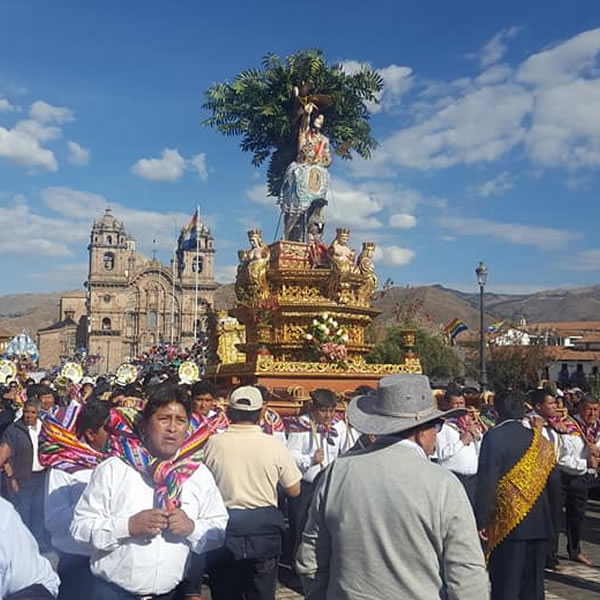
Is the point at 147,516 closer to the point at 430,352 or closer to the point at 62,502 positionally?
the point at 62,502

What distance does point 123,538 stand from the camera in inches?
154

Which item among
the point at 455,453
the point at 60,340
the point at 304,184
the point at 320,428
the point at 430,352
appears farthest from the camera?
the point at 60,340

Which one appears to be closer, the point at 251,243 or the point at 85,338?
the point at 251,243

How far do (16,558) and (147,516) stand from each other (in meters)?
0.82

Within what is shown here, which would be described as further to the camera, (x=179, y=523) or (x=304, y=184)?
(x=304, y=184)

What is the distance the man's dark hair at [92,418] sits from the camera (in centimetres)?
514

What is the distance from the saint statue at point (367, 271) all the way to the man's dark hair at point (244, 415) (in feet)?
40.7

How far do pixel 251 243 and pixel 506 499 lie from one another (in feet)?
41.6

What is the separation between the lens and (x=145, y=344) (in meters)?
106

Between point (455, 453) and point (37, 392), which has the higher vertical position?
point (37, 392)

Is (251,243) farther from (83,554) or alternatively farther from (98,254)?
(98,254)

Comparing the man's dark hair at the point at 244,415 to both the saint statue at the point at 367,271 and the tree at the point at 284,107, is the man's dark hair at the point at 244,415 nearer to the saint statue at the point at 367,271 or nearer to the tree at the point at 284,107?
the saint statue at the point at 367,271

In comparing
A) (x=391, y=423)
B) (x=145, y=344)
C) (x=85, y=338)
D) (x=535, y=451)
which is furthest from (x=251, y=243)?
(x=85, y=338)

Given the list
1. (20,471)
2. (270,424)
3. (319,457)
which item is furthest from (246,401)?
(20,471)
